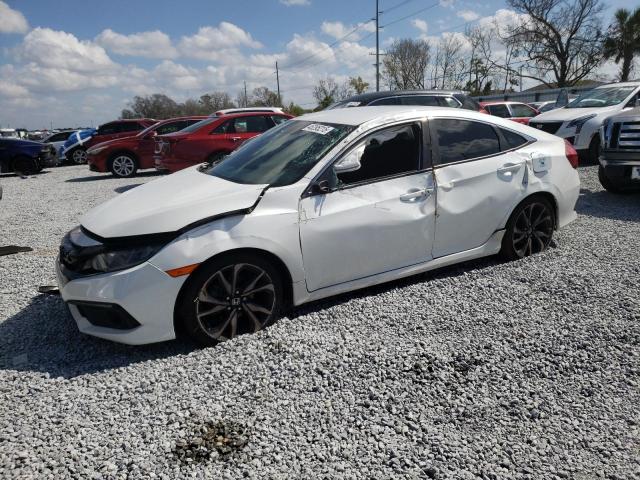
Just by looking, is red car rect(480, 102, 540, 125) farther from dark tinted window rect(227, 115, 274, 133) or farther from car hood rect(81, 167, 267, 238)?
car hood rect(81, 167, 267, 238)

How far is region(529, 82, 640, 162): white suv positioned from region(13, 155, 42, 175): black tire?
1468 cm

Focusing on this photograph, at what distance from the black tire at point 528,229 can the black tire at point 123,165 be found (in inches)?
446

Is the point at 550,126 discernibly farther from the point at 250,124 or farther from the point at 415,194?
the point at 415,194

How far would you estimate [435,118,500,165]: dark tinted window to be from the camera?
423 centimetres

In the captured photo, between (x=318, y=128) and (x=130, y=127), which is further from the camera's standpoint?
(x=130, y=127)

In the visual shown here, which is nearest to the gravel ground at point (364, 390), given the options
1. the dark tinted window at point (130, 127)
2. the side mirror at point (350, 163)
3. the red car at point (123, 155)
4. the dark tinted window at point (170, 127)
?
the side mirror at point (350, 163)

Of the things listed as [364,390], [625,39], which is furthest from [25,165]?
[625,39]

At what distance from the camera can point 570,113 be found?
37.0 feet

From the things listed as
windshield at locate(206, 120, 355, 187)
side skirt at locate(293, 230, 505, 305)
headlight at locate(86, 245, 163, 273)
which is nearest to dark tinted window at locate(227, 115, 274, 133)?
windshield at locate(206, 120, 355, 187)

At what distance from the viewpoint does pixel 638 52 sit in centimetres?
4028

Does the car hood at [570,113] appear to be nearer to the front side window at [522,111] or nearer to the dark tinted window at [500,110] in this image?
the dark tinted window at [500,110]

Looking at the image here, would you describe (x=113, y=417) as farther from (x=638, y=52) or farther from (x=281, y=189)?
(x=638, y=52)

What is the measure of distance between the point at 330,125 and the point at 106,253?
2011 millimetres

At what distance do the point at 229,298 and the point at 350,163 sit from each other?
1335 mm
